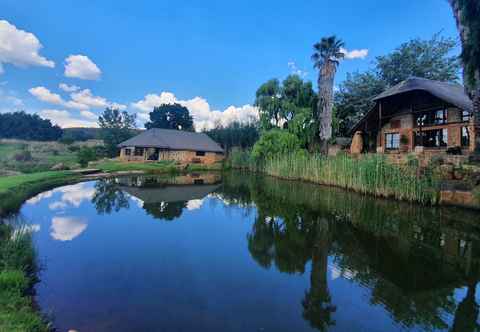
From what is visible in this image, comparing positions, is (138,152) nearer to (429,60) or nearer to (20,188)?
(20,188)

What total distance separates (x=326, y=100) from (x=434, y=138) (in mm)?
7108

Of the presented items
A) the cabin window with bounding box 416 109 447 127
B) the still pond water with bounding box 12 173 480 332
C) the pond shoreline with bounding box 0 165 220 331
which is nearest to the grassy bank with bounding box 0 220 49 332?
the pond shoreline with bounding box 0 165 220 331

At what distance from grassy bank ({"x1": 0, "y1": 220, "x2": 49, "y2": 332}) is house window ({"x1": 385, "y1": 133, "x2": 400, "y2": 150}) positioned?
62.8 feet

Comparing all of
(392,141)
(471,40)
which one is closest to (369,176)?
(471,40)

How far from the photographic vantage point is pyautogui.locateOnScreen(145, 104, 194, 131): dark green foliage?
155 feet

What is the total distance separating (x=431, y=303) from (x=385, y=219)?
417 cm

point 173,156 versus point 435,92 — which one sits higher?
point 435,92

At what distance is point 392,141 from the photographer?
55.2 feet

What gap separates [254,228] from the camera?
20.9ft

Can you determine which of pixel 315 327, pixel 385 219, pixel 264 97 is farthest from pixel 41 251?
pixel 264 97

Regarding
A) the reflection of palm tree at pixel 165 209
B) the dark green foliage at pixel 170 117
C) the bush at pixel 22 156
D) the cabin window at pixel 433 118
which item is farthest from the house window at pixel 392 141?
the dark green foliage at pixel 170 117

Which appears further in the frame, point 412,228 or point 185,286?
point 412,228

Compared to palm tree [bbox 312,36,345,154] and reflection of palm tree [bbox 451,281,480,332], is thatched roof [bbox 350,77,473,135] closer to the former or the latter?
palm tree [bbox 312,36,345,154]

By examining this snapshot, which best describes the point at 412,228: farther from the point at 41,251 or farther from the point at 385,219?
the point at 41,251
